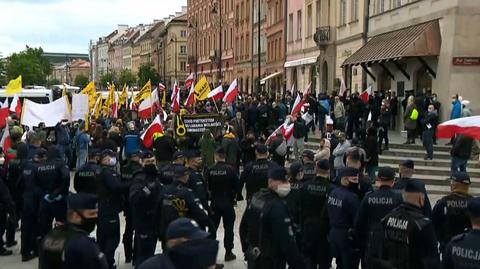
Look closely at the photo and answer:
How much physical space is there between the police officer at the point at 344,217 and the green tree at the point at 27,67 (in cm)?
9640

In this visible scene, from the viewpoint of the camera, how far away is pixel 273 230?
6969 mm

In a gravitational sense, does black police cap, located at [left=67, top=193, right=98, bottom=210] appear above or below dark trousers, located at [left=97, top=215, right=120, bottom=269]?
above

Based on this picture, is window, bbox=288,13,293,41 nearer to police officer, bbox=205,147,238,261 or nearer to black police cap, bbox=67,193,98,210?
police officer, bbox=205,147,238,261

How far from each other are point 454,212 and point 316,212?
1888mm

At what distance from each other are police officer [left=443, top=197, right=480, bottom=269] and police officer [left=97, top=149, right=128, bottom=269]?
5.28 m

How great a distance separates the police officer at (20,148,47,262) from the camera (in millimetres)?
10469

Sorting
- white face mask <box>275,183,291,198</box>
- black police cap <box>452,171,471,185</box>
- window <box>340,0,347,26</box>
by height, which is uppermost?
window <box>340,0,347,26</box>

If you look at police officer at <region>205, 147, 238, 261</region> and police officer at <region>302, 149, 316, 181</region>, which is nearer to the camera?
police officer at <region>302, 149, 316, 181</region>

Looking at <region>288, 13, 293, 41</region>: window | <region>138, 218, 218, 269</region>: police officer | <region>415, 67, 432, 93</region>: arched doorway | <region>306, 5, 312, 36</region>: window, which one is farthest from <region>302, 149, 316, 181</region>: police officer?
<region>288, 13, 293, 41</region>: window

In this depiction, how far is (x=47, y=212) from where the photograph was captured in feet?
33.6

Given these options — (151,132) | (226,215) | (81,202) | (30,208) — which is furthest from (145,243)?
(151,132)

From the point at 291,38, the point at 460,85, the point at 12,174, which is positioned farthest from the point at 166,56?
the point at 12,174

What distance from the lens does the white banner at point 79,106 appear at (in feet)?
63.5

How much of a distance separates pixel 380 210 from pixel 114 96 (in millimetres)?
19735
